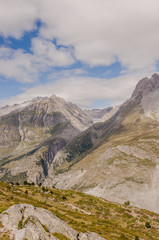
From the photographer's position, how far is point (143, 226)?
3310 inches

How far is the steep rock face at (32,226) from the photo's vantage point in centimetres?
3394

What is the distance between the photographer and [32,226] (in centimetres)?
3550

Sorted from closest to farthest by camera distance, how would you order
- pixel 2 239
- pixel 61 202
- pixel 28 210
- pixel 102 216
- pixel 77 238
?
pixel 2 239
pixel 77 238
pixel 28 210
pixel 102 216
pixel 61 202

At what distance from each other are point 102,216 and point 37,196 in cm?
3379

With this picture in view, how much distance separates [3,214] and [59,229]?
12.3 meters

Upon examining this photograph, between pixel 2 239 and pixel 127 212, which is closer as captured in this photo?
pixel 2 239

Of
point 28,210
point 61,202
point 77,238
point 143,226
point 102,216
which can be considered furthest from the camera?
point 61,202

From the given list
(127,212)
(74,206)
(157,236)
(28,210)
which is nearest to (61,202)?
(74,206)

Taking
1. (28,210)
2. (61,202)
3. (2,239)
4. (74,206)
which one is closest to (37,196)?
(61,202)

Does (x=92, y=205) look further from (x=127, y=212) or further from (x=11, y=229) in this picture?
(x=11, y=229)

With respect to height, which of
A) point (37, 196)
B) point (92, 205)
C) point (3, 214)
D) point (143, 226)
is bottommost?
point (143, 226)

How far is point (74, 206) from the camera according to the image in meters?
94.5

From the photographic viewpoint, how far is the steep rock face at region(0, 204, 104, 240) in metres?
33.9

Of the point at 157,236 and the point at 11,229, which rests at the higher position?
the point at 11,229
